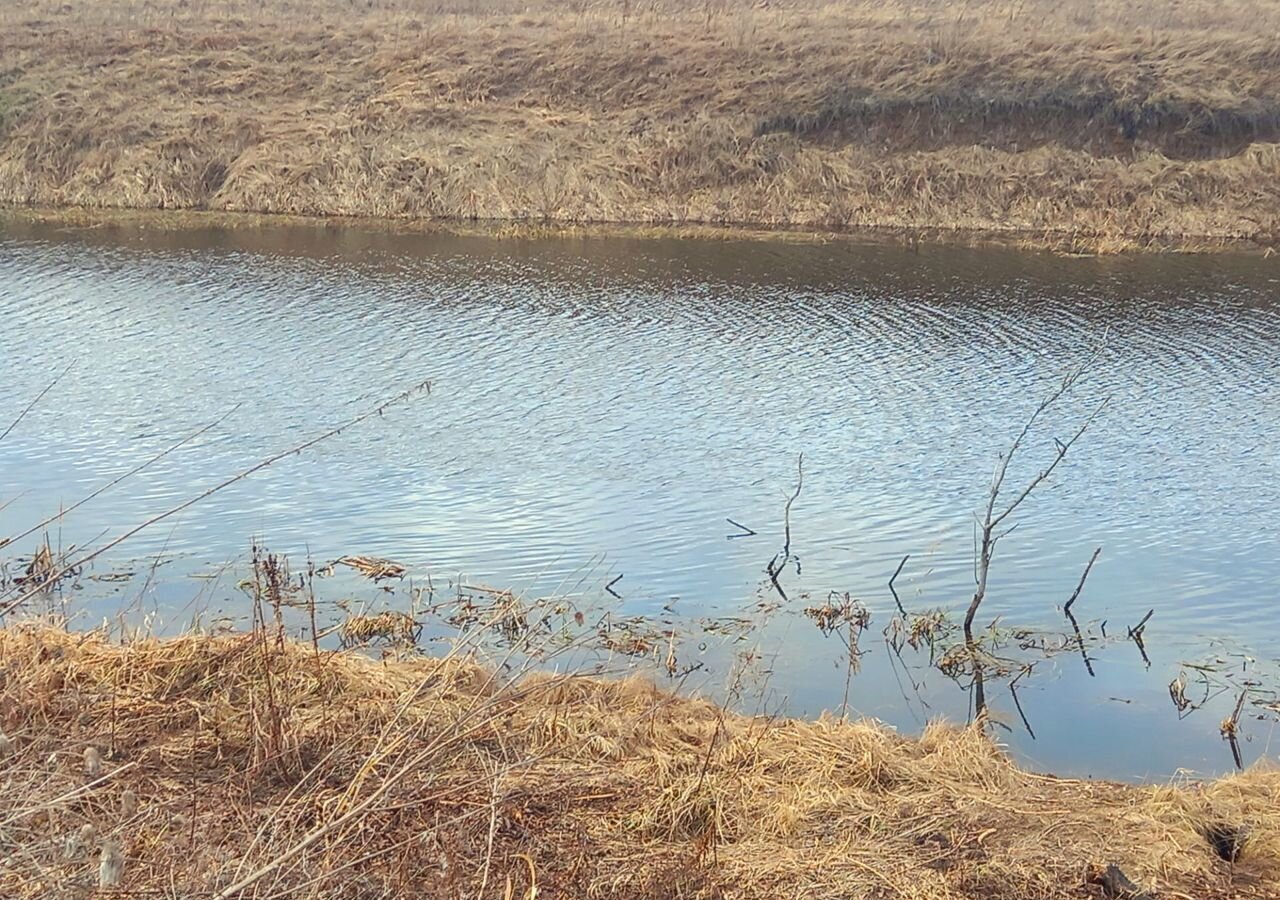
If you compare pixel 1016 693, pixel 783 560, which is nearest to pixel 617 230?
pixel 783 560

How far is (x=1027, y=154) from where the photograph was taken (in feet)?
117

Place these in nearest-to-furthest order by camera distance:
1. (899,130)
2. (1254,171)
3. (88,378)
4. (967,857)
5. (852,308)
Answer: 1. (967,857)
2. (88,378)
3. (852,308)
4. (1254,171)
5. (899,130)

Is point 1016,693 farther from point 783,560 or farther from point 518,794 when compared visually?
point 518,794

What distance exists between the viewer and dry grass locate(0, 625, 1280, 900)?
521 centimetres

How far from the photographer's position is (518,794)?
6.69m

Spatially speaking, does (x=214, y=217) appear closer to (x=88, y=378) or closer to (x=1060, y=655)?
(x=88, y=378)

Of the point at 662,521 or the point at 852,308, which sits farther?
the point at 852,308

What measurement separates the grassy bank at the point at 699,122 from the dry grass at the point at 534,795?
84.7ft

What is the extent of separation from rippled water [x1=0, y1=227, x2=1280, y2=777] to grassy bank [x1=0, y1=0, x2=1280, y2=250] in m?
8.22

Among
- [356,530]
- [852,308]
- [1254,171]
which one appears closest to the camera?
[356,530]

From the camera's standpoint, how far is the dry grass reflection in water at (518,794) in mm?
5043

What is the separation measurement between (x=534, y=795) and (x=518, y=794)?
0.40 feet

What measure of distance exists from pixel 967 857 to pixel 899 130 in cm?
3269

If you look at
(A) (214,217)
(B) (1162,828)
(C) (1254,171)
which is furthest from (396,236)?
(B) (1162,828)
